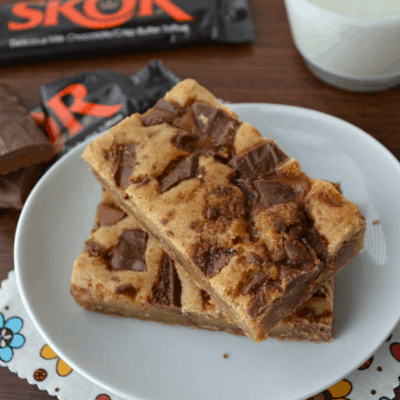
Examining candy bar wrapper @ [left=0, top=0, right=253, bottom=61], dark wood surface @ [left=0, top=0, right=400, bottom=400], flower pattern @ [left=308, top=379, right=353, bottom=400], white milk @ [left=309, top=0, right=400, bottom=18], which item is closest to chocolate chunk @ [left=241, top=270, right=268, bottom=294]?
flower pattern @ [left=308, top=379, right=353, bottom=400]

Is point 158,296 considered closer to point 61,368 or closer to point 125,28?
point 61,368

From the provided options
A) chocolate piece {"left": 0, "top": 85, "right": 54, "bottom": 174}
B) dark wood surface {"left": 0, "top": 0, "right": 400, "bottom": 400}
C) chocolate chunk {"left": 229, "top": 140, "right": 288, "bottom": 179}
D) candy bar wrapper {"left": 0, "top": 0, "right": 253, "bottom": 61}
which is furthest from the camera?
candy bar wrapper {"left": 0, "top": 0, "right": 253, "bottom": 61}

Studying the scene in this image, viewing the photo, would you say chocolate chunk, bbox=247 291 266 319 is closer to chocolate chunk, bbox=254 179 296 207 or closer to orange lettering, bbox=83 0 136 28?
chocolate chunk, bbox=254 179 296 207

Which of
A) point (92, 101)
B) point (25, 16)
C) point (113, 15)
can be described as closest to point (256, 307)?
point (92, 101)

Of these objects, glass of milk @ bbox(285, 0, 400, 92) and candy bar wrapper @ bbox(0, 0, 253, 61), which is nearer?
glass of milk @ bbox(285, 0, 400, 92)

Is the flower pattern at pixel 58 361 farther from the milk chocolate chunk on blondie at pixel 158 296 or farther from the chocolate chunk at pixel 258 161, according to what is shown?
the chocolate chunk at pixel 258 161

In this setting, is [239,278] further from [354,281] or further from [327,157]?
[327,157]

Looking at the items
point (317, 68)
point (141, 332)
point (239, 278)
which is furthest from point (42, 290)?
point (317, 68)
